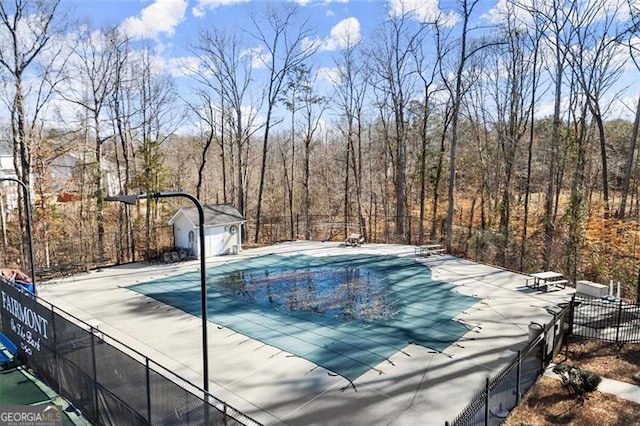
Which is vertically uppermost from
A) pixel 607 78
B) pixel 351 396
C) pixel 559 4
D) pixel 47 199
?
pixel 559 4

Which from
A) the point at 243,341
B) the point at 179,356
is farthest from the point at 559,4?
the point at 179,356

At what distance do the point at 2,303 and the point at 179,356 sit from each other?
14.1 ft

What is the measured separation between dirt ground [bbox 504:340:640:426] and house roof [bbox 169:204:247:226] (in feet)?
45.1

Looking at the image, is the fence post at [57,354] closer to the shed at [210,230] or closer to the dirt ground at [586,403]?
the dirt ground at [586,403]

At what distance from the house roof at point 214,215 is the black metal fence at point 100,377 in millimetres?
9152

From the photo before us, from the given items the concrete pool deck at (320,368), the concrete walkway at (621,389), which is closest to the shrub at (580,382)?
the concrete walkway at (621,389)

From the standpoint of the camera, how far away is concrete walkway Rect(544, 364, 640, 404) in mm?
6898

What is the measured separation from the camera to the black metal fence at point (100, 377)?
4.73 m

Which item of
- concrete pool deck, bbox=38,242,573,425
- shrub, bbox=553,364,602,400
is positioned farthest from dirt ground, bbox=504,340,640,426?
concrete pool deck, bbox=38,242,573,425

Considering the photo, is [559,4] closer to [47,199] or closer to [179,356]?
[179,356]

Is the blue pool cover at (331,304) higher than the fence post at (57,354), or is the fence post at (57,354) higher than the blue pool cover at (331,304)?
the fence post at (57,354)

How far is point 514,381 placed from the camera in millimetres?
6742

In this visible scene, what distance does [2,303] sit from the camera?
9.16 m

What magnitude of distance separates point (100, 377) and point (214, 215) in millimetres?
12769
